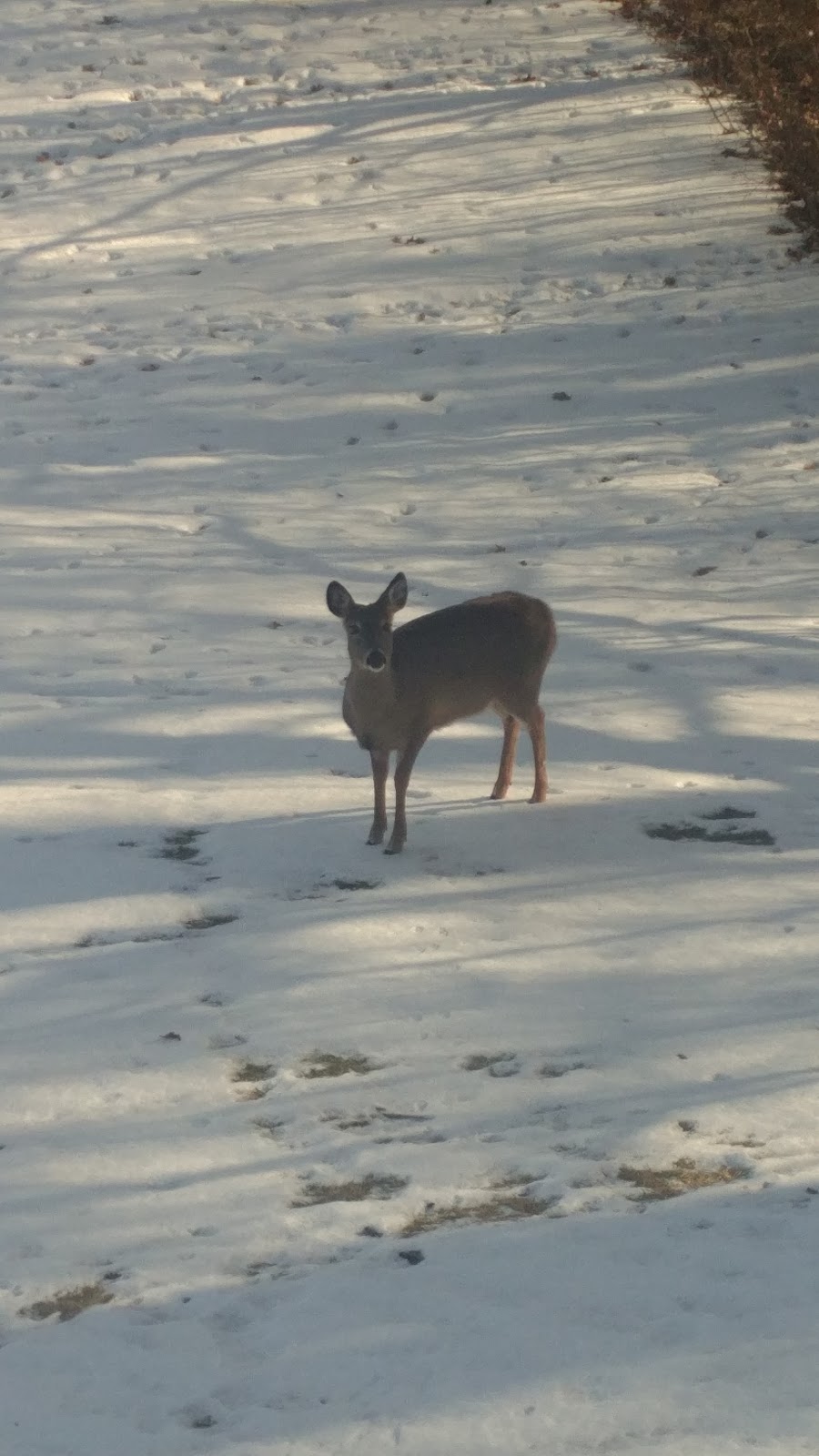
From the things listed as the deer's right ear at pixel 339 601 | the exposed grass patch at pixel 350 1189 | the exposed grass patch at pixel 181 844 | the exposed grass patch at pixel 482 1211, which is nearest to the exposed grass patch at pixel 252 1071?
the exposed grass patch at pixel 350 1189

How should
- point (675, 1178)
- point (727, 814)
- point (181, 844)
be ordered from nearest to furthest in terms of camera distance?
point (675, 1178) < point (181, 844) < point (727, 814)

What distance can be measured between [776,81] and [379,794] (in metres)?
11.0

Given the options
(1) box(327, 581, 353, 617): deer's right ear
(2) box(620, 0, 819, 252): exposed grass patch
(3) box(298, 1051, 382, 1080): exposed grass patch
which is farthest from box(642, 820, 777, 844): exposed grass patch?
(2) box(620, 0, 819, 252): exposed grass patch

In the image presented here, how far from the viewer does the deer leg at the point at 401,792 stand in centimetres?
758

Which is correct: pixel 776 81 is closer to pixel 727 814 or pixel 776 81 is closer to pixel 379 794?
pixel 727 814

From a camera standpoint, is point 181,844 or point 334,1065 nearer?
point 334,1065

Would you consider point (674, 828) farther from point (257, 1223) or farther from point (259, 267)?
point (259, 267)

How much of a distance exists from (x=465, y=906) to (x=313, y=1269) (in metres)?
2.68

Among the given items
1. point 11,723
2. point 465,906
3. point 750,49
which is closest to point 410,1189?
point 465,906

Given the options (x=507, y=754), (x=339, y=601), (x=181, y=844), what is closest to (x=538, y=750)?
(x=507, y=754)

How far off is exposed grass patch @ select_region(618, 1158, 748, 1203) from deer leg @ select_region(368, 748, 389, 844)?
9.58 ft

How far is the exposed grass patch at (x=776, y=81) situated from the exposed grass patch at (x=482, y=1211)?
12.8 metres

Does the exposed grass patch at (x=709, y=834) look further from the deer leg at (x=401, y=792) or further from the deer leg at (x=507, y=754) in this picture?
the deer leg at (x=401, y=792)

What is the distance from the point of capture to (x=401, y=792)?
765 centimetres
